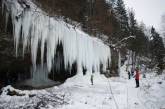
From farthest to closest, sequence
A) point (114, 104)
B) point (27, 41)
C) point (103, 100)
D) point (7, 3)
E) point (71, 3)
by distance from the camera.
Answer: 1. point (71, 3)
2. point (27, 41)
3. point (7, 3)
4. point (103, 100)
5. point (114, 104)

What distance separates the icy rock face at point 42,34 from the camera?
45.0 feet

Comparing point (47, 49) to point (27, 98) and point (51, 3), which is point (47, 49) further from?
point (51, 3)

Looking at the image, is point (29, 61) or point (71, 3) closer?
point (29, 61)

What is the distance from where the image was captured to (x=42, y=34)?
1455 centimetres

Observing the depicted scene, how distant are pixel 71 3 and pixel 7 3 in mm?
10917

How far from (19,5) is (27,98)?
16.9ft

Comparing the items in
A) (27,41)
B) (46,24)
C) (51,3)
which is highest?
(51,3)

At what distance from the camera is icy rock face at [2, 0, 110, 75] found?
13719 mm

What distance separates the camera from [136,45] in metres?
56.8

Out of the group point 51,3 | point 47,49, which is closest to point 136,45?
point 51,3

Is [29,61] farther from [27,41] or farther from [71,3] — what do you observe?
[71,3]

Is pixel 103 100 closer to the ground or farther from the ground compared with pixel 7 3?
closer to the ground

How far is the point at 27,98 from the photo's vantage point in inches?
480

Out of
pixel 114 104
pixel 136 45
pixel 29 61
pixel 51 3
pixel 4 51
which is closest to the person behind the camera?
pixel 114 104
